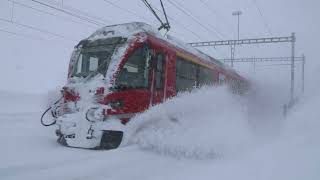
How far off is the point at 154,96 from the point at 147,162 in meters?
2.19

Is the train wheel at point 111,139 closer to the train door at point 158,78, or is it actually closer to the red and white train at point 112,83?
the red and white train at point 112,83

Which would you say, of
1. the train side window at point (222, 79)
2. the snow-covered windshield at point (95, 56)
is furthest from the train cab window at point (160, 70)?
the train side window at point (222, 79)

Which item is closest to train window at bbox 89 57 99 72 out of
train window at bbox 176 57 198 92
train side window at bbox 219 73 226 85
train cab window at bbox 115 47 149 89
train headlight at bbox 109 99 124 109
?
train cab window at bbox 115 47 149 89

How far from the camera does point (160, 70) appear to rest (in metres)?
8.68

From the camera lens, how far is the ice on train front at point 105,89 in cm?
710

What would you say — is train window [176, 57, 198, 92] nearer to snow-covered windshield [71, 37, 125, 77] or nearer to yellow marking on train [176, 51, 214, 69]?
yellow marking on train [176, 51, 214, 69]

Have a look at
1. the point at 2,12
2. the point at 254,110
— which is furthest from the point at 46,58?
the point at 254,110

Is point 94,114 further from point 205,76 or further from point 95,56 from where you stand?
point 205,76

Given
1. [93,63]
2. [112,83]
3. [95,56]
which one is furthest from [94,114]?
[95,56]

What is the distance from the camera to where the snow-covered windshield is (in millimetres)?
7801

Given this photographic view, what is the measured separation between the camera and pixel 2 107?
20.9 m

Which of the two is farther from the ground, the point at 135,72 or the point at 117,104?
the point at 135,72

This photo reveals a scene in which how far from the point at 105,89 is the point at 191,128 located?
2573mm

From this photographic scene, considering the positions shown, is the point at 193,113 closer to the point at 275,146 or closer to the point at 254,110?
the point at 275,146
